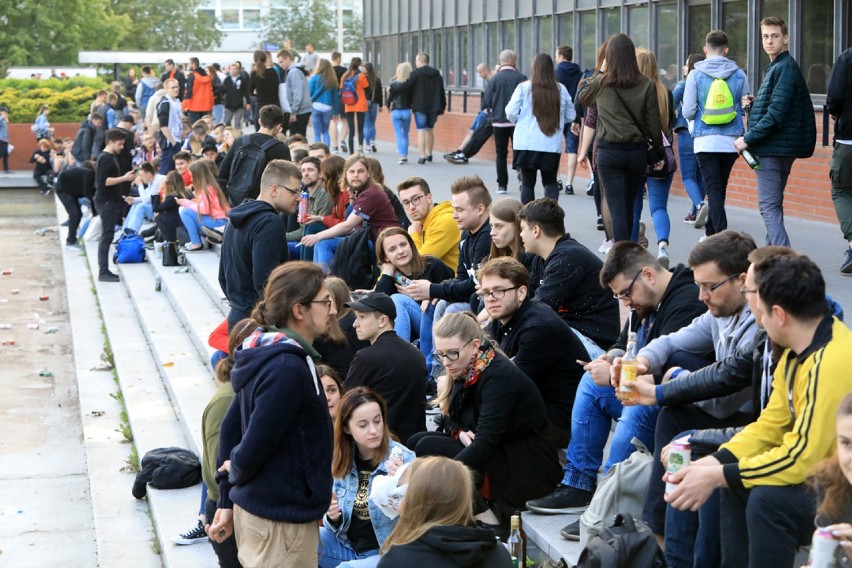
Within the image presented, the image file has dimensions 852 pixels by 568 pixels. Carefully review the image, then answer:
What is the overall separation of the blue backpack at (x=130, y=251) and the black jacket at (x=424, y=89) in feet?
19.5

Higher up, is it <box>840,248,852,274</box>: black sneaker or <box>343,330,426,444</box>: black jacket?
<box>840,248,852,274</box>: black sneaker

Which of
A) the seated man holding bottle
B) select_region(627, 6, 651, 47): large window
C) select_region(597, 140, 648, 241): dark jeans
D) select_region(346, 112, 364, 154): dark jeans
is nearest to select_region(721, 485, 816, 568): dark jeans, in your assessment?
the seated man holding bottle

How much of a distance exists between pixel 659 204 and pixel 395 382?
4.88 meters

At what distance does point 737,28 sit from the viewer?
14.9 m

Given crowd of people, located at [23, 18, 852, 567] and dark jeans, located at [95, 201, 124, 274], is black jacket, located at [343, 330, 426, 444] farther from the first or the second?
dark jeans, located at [95, 201, 124, 274]

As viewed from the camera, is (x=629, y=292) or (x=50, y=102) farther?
(x=50, y=102)

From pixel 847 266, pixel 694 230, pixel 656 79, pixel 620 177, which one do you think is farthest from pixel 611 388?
pixel 694 230

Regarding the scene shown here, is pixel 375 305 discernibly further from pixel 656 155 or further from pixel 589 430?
pixel 656 155

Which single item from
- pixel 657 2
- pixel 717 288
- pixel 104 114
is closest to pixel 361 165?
pixel 717 288

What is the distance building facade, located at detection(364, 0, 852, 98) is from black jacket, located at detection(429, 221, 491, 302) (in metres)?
6.19

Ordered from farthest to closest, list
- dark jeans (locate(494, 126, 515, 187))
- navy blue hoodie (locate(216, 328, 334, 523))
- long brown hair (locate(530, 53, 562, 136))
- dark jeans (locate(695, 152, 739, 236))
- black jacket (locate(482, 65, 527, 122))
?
black jacket (locate(482, 65, 527, 122)) < dark jeans (locate(494, 126, 515, 187)) < long brown hair (locate(530, 53, 562, 136)) < dark jeans (locate(695, 152, 739, 236)) < navy blue hoodie (locate(216, 328, 334, 523))

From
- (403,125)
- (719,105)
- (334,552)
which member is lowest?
(334,552)

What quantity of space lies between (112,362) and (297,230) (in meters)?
3.18

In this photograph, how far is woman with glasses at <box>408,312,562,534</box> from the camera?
6062mm
